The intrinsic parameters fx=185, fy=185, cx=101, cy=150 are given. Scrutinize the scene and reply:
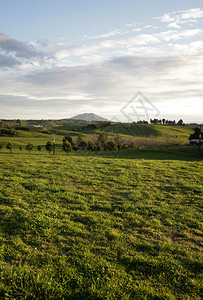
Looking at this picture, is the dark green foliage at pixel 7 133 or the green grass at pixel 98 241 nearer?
the green grass at pixel 98 241

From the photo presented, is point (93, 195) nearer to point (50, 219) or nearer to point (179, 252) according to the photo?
point (50, 219)

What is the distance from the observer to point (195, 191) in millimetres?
13914

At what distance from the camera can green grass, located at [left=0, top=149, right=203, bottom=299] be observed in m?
5.38

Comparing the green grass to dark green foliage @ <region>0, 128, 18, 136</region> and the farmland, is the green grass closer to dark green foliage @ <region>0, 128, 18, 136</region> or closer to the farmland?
the farmland

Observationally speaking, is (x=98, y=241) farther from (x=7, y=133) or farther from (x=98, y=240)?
(x=7, y=133)

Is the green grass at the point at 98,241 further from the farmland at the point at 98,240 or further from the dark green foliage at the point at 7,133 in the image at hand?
the dark green foliage at the point at 7,133

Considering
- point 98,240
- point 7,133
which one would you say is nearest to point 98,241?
point 98,240

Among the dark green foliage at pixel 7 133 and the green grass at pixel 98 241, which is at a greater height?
the dark green foliage at pixel 7 133

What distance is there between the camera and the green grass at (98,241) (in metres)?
5.38

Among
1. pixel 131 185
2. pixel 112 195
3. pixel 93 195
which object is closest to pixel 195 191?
pixel 131 185

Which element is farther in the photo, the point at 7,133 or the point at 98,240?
the point at 7,133

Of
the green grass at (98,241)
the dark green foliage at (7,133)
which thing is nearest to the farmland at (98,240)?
the green grass at (98,241)

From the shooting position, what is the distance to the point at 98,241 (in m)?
7.43

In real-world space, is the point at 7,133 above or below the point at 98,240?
above
